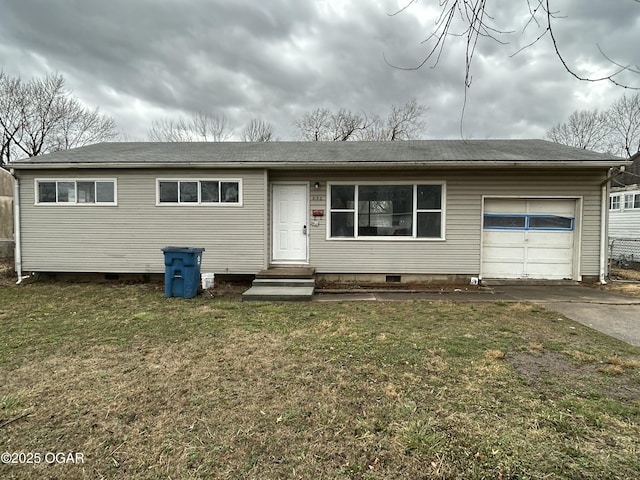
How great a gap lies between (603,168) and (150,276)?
35.5ft

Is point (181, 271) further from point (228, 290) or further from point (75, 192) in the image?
point (75, 192)

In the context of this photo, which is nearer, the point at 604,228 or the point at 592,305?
the point at 592,305

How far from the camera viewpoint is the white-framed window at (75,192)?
792 cm

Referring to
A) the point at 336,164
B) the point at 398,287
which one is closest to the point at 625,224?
the point at 398,287

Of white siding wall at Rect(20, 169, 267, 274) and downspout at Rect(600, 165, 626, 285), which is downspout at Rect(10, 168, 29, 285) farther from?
downspout at Rect(600, 165, 626, 285)

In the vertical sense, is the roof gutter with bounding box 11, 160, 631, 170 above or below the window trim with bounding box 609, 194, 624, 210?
Answer: above

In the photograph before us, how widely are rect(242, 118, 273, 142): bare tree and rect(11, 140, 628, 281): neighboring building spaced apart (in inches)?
675

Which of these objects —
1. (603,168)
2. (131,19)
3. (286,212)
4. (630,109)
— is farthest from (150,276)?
(630,109)

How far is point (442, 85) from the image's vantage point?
2.88m

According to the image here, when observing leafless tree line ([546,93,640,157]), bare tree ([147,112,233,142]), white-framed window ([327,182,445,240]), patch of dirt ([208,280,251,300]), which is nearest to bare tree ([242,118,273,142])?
bare tree ([147,112,233,142])

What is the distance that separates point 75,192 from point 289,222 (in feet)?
17.0

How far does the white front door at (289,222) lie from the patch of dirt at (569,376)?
5.40 metres

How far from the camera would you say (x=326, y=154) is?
8.34m

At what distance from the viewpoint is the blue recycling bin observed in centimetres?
649
